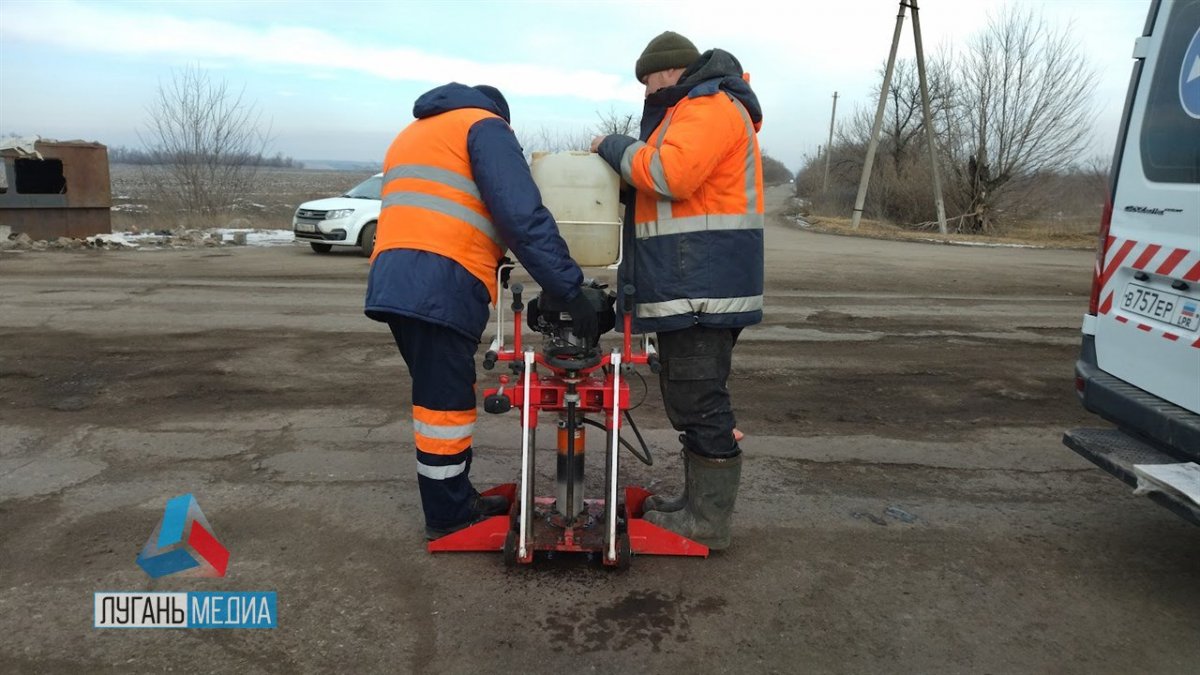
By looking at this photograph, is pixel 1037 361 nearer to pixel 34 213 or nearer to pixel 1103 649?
pixel 1103 649

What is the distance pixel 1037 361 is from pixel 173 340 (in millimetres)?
7717

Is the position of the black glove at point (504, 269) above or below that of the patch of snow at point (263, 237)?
above

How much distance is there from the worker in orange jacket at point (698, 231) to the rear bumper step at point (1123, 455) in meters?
1.50

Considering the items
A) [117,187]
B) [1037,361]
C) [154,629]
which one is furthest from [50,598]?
[117,187]

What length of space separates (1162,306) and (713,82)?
2047mm

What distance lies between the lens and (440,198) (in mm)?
3303

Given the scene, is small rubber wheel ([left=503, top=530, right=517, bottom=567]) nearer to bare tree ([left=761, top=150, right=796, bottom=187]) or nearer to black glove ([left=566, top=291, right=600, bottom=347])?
black glove ([left=566, top=291, right=600, bottom=347])

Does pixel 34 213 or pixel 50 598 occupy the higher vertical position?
pixel 34 213

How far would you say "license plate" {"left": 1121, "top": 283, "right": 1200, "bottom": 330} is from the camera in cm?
325

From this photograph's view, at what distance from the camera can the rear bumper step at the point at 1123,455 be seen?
117 inches

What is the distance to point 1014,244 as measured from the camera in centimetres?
2256

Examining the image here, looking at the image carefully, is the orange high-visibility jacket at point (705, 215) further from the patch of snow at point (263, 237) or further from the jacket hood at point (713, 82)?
the patch of snow at point (263, 237)

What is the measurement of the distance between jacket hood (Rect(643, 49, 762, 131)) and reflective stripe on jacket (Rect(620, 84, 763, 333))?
1.3 inches

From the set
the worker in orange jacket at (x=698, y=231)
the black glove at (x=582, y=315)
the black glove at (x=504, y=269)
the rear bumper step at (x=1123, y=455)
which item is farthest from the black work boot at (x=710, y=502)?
the rear bumper step at (x=1123, y=455)
